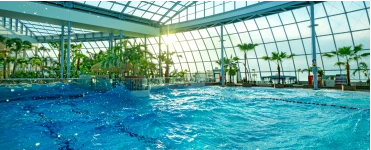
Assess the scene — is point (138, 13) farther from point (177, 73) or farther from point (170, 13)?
point (177, 73)

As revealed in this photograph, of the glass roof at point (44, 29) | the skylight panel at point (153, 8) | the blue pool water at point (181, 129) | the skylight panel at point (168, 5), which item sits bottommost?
the blue pool water at point (181, 129)

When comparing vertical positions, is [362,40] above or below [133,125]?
above

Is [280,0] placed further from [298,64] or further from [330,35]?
[298,64]

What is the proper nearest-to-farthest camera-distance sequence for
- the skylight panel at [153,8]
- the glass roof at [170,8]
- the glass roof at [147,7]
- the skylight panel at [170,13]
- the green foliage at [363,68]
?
the green foliage at [363,68] → the glass roof at [147,7] → the glass roof at [170,8] → the skylight panel at [153,8] → the skylight panel at [170,13]

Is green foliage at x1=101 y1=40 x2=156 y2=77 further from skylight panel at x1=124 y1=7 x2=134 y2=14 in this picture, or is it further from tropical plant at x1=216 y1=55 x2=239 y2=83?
tropical plant at x1=216 y1=55 x2=239 y2=83

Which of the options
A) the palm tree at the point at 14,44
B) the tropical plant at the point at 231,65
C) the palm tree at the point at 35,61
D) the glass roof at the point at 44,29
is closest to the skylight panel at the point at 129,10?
the glass roof at the point at 44,29

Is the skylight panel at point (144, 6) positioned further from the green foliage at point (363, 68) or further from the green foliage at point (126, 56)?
the green foliage at point (363, 68)

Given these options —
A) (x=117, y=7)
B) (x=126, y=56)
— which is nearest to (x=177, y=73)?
(x=117, y=7)

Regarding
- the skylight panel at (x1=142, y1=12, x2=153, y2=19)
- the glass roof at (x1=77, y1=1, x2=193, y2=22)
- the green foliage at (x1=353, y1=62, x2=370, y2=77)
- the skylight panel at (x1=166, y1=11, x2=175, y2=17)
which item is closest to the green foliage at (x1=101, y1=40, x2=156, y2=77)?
the glass roof at (x1=77, y1=1, x2=193, y2=22)

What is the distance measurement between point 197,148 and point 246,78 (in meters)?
24.6

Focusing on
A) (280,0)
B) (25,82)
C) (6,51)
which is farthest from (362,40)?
(6,51)

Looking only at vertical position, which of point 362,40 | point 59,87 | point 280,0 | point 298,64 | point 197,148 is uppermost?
point 280,0

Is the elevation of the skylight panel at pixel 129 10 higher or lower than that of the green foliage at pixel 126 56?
higher

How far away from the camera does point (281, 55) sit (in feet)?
82.0
